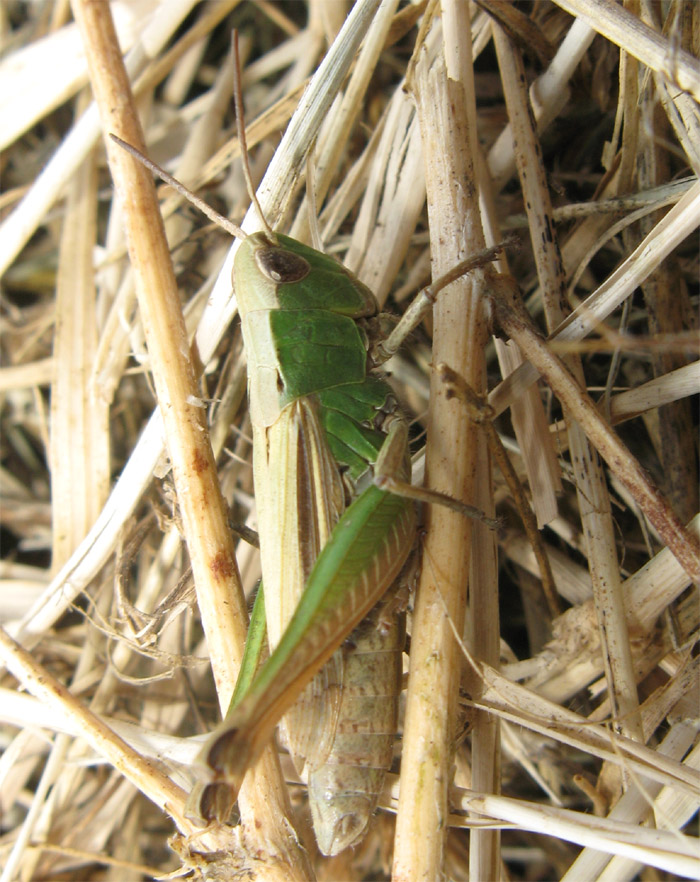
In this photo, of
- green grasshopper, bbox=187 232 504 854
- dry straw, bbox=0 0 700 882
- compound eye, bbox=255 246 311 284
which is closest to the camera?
green grasshopper, bbox=187 232 504 854

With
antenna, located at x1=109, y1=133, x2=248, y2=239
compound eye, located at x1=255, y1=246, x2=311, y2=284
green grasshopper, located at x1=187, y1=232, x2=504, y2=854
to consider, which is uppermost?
antenna, located at x1=109, y1=133, x2=248, y2=239

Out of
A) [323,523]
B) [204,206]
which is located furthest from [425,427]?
[204,206]

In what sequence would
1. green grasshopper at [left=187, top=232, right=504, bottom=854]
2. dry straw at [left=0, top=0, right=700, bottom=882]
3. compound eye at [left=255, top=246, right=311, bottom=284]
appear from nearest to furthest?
green grasshopper at [left=187, top=232, right=504, bottom=854] → dry straw at [left=0, top=0, right=700, bottom=882] → compound eye at [left=255, top=246, right=311, bottom=284]

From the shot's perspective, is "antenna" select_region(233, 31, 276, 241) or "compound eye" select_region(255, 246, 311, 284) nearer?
"antenna" select_region(233, 31, 276, 241)

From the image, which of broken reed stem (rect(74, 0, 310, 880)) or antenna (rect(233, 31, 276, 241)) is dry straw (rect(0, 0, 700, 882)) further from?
antenna (rect(233, 31, 276, 241))

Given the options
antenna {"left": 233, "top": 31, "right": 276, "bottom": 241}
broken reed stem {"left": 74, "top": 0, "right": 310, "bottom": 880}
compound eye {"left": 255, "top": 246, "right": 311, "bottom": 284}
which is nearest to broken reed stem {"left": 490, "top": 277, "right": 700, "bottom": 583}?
compound eye {"left": 255, "top": 246, "right": 311, "bottom": 284}

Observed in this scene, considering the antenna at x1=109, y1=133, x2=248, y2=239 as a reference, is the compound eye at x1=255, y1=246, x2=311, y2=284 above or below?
below

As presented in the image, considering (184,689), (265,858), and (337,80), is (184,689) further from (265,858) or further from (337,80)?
(337,80)
